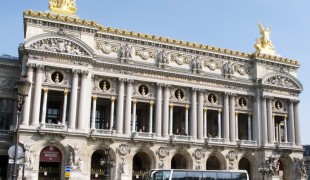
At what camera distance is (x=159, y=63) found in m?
52.3

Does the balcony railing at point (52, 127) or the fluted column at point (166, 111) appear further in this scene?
the fluted column at point (166, 111)

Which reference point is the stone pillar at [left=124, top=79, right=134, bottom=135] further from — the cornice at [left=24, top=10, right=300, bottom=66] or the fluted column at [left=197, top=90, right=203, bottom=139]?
the fluted column at [left=197, top=90, right=203, bottom=139]

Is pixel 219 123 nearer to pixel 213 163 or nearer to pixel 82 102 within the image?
pixel 213 163

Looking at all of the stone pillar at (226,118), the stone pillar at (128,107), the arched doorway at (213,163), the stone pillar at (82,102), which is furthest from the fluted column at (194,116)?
the stone pillar at (82,102)

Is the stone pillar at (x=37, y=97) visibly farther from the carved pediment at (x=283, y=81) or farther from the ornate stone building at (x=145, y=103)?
the carved pediment at (x=283, y=81)

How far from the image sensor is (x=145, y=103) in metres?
52.0

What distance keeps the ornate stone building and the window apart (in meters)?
1.02

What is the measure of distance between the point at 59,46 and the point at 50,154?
39.3ft

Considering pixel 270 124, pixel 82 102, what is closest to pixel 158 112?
pixel 82 102

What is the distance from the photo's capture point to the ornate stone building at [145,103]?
44.8m

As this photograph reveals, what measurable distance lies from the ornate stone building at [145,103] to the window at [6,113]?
3.36 feet

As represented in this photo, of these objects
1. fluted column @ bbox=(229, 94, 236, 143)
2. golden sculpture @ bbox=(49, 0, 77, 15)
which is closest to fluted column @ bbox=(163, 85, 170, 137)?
fluted column @ bbox=(229, 94, 236, 143)

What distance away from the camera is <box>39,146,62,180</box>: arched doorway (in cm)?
4381

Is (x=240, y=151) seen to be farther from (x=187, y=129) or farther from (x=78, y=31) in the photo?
(x=78, y=31)
